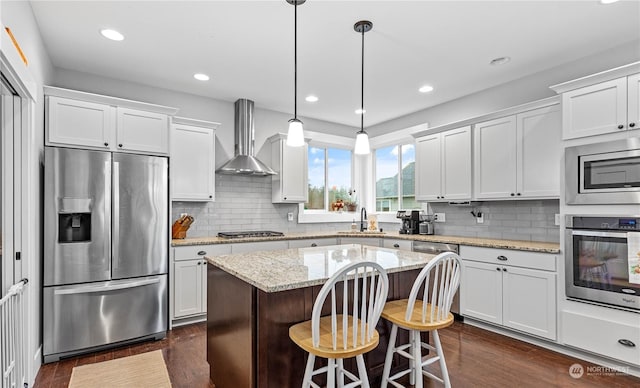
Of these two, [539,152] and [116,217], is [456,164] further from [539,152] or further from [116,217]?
[116,217]

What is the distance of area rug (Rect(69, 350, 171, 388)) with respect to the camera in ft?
7.91

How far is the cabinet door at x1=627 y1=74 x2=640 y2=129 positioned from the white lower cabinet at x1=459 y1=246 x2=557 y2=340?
1186mm

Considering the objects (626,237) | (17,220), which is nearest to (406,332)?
(626,237)

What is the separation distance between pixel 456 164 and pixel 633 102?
170 centimetres

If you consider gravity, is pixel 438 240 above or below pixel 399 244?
above

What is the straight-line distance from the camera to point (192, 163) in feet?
12.8

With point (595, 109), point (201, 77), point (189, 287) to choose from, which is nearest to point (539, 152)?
point (595, 109)

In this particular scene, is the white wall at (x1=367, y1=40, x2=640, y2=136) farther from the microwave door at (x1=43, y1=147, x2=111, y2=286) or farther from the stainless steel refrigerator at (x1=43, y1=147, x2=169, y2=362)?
the microwave door at (x1=43, y1=147, x2=111, y2=286)

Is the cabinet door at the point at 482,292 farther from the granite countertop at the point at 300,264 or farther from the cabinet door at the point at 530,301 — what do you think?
the granite countertop at the point at 300,264

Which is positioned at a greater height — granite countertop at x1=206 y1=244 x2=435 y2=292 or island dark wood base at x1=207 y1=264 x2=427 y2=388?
granite countertop at x1=206 y1=244 x2=435 y2=292

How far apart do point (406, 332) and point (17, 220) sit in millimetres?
2768

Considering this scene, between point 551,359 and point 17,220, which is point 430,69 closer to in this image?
point 551,359

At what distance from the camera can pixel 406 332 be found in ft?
8.11

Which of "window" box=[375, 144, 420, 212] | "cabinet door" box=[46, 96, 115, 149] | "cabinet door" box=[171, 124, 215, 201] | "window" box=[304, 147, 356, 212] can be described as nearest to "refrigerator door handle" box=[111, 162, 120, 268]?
"cabinet door" box=[46, 96, 115, 149]
